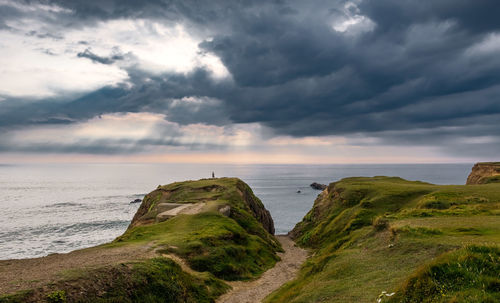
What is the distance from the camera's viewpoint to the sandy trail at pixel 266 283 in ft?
94.8

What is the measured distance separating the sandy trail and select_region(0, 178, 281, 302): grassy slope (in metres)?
1.16

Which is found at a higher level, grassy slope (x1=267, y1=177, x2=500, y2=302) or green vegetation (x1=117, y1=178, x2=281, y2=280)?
grassy slope (x1=267, y1=177, x2=500, y2=302)

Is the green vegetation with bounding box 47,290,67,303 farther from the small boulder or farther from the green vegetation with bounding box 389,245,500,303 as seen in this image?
the small boulder

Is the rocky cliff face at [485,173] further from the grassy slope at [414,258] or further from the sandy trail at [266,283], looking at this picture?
the sandy trail at [266,283]

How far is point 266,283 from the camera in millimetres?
34469

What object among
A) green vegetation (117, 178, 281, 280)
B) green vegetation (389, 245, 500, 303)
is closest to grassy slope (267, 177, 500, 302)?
green vegetation (389, 245, 500, 303)

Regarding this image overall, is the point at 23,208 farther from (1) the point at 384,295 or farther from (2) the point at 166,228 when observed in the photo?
(1) the point at 384,295

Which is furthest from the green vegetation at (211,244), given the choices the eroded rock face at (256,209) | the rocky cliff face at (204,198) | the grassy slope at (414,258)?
the eroded rock face at (256,209)

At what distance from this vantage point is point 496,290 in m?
10.2

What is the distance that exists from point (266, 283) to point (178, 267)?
11.9 meters

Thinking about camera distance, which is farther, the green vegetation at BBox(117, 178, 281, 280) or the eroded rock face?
the eroded rock face

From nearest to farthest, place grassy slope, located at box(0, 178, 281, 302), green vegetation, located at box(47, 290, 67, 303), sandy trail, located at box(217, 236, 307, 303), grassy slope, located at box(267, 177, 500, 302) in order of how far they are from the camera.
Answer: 1. grassy slope, located at box(267, 177, 500, 302)
2. green vegetation, located at box(47, 290, 67, 303)
3. grassy slope, located at box(0, 178, 281, 302)
4. sandy trail, located at box(217, 236, 307, 303)

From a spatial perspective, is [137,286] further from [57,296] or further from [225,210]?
[225,210]

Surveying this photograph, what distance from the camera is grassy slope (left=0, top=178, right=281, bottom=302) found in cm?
1856
